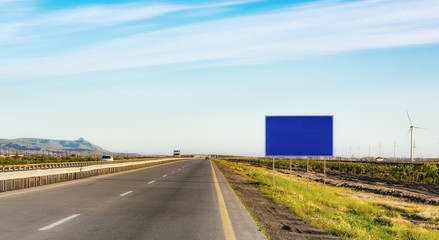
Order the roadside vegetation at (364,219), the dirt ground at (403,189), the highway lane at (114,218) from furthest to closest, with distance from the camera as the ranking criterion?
the dirt ground at (403,189), the roadside vegetation at (364,219), the highway lane at (114,218)

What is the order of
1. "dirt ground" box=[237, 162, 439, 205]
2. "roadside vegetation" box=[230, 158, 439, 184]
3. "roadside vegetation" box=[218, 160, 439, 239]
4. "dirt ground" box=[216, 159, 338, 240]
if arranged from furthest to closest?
"roadside vegetation" box=[230, 158, 439, 184]
"dirt ground" box=[237, 162, 439, 205]
"roadside vegetation" box=[218, 160, 439, 239]
"dirt ground" box=[216, 159, 338, 240]

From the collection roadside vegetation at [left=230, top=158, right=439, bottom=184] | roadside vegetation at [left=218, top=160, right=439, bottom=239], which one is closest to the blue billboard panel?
roadside vegetation at [left=218, top=160, right=439, bottom=239]

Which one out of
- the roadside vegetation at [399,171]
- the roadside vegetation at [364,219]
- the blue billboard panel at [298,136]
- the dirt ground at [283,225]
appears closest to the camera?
the dirt ground at [283,225]

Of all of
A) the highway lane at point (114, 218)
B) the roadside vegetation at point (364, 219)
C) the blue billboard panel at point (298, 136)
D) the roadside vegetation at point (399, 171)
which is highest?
the blue billboard panel at point (298, 136)

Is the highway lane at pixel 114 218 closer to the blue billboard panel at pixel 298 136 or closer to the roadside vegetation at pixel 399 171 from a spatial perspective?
the blue billboard panel at pixel 298 136

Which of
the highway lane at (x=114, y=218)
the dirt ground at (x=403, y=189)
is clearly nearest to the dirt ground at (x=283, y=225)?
the highway lane at (x=114, y=218)

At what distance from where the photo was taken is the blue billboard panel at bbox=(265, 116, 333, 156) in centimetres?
2005

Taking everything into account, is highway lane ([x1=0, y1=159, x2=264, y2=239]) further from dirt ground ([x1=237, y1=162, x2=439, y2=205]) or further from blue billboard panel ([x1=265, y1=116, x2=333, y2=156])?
dirt ground ([x1=237, y1=162, x2=439, y2=205])

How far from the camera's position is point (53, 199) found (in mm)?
13094

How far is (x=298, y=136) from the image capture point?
21.0 metres

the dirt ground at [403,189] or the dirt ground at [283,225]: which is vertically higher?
the dirt ground at [283,225]

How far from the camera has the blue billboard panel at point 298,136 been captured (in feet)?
65.8

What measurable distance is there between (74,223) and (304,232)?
5.11 meters

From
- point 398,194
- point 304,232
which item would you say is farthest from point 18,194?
point 398,194
